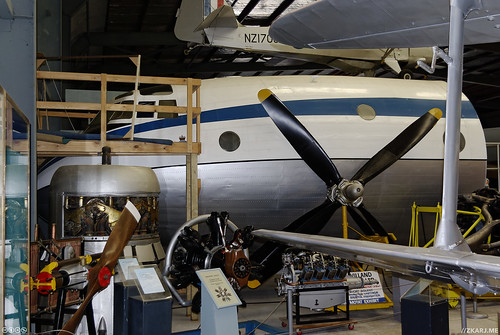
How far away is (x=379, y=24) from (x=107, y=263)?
10.8 ft

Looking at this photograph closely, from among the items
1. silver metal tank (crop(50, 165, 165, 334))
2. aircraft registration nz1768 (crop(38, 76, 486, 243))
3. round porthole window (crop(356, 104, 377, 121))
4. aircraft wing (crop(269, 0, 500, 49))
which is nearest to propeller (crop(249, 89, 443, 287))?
aircraft registration nz1768 (crop(38, 76, 486, 243))

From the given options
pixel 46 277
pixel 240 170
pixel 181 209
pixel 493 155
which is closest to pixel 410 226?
pixel 240 170

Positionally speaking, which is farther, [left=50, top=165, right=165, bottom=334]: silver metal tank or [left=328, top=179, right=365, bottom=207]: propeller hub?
[left=328, top=179, right=365, bottom=207]: propeller hub

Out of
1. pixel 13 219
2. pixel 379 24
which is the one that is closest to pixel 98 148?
pixel 13 219

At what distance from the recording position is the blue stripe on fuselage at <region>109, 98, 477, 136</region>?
368 inches

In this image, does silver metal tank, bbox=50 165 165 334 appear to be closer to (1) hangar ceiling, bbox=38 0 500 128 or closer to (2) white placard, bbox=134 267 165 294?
(2) white placard, bbox=134 267 165 294

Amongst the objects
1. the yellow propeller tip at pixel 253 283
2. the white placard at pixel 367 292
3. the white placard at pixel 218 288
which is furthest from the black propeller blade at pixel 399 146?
the white placard at pixel 218 288

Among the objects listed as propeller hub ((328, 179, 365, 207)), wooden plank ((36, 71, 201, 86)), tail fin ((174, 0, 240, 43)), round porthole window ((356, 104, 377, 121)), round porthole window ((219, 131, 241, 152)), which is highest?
tail fin ((174, 0, 240, 43))

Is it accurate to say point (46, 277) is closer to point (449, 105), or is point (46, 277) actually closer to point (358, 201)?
point (449, 105)

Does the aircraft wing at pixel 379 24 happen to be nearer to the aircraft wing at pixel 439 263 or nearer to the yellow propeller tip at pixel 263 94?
the aircraft wing at pixel 439 263

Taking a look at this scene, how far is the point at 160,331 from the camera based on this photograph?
5.02 metres

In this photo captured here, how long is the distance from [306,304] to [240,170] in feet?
9.13

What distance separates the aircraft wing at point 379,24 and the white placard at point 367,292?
5.03 m

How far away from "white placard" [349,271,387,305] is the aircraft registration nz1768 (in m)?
1.42
